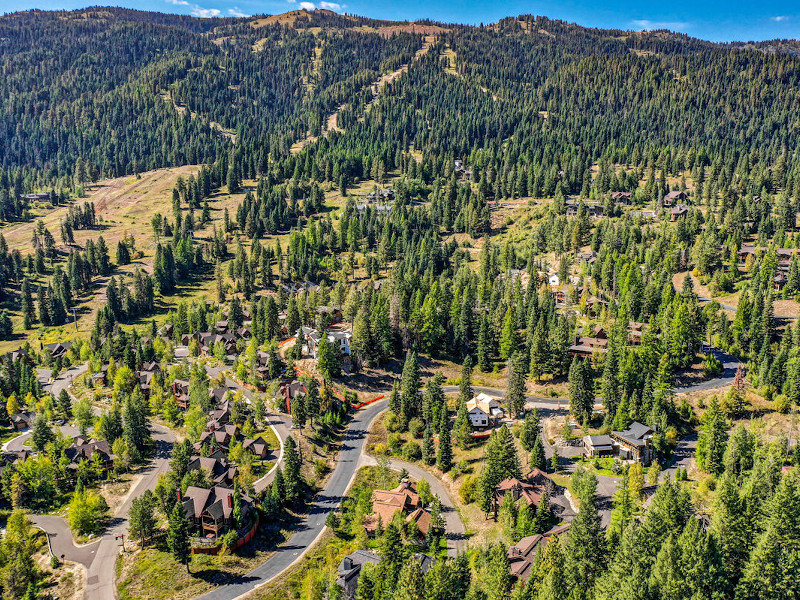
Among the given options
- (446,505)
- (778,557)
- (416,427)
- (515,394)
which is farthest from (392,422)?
(778,557)

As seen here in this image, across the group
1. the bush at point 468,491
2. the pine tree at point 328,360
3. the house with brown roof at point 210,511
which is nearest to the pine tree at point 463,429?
the bush at point 468,491

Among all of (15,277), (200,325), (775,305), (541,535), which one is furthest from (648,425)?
(15,277)

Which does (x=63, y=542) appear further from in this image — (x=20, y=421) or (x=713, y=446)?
(x=713, y=446)

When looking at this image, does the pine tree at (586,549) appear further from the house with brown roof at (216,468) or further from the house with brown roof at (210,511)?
the house with brown roof at (216,468)

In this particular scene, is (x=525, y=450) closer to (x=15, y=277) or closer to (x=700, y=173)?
(x=700, y=173)

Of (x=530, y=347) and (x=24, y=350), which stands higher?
(x=530, y=347)
